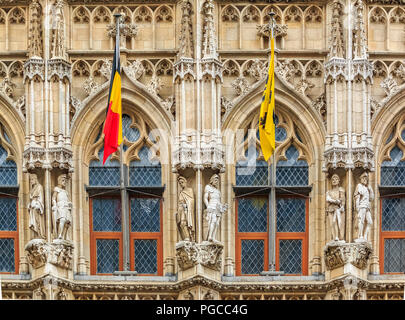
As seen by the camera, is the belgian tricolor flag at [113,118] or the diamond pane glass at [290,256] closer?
the belgian tricolor flag at [113,118]

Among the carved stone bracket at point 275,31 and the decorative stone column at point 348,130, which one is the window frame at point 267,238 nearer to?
the decorative stone column at point 348,130

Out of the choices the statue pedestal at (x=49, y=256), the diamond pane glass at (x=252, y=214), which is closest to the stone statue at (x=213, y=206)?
the diamond pane glass at (x=252, y=214)

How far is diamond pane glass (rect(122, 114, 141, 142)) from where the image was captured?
5856cm

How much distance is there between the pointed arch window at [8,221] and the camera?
58000 millimetres

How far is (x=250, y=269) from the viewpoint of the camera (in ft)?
190

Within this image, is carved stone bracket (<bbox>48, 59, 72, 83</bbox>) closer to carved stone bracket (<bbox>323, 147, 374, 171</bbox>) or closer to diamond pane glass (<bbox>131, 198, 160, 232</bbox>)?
diamond pane glass (<bbox>131, 198, 160, 232</bbox>)

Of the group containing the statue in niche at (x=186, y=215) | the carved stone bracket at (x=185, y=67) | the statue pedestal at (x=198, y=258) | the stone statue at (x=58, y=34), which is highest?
the stone statue at (x=58, y=34)

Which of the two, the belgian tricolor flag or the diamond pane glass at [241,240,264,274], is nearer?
the belgian tricolor flag

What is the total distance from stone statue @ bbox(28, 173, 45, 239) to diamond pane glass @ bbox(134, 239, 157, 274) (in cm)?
244

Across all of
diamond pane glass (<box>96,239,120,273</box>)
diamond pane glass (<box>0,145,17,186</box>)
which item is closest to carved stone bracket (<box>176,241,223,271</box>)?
diamond pane glass (<box>96,239,120,273</box>)

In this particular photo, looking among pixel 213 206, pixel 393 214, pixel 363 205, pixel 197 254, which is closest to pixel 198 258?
pixel 197 254

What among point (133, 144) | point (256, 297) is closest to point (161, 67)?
point (133, 144)
